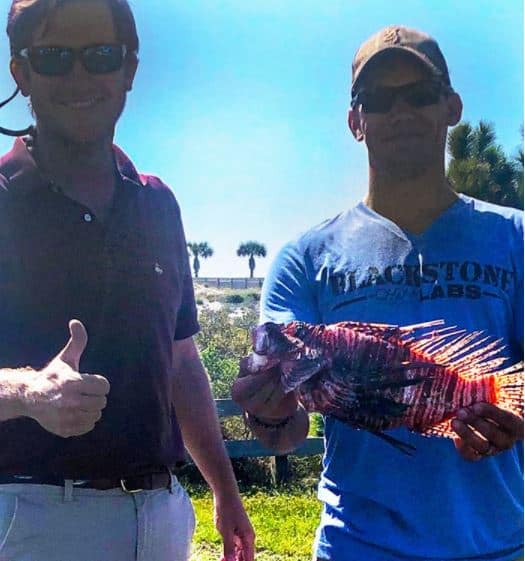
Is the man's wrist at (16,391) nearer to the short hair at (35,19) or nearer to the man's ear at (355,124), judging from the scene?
the short hair at (35,19)

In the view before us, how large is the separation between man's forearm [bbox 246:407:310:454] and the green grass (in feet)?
0.92

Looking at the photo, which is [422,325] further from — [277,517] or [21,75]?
[21,75]

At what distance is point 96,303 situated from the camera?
1.60 metres

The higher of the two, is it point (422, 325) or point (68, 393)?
point (422, 325)

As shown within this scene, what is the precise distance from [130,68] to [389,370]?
789 millimetres

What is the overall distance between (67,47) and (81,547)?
0.99 meters

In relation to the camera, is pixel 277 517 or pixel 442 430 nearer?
pixel 442 430

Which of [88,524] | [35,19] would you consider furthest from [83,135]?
[88,524]

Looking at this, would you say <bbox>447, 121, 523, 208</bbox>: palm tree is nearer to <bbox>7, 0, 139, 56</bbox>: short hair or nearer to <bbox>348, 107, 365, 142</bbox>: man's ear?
<bbox>348, 107, 365, 142</bbox>: man's ear

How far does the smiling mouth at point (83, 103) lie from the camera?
5.13 feet

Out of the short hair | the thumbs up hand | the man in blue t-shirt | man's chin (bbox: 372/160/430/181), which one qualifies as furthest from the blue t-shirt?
the short hair

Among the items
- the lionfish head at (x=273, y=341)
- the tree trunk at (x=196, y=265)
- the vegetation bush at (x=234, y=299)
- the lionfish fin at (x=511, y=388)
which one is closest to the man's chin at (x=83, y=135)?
the tree trunk at (x=196, y=265)

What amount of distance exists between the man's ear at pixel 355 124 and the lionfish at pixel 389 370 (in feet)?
1.27

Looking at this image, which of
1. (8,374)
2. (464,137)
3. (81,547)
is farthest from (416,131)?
(81,547)
